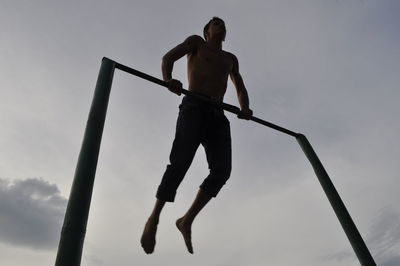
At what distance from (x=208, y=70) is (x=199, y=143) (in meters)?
1.02

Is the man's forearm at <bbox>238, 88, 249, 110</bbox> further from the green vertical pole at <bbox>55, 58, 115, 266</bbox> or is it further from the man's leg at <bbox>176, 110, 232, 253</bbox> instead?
the green vertical pole at <bbox>55, 58, 115, 266</bbox>

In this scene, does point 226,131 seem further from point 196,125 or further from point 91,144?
point 91,144

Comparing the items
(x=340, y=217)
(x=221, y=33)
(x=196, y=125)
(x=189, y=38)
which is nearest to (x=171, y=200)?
(x=196, y=125)

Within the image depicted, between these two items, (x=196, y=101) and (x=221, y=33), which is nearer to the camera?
(x=196, y=101)

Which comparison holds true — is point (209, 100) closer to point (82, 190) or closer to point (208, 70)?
point (208, 70)

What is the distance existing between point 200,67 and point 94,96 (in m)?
1.79

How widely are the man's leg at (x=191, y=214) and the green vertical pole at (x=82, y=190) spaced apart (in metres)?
1.46

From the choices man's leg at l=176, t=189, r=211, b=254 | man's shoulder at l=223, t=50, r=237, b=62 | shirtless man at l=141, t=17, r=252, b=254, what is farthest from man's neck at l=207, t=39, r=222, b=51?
man's leg at l=176, t=189, r=211, b=254

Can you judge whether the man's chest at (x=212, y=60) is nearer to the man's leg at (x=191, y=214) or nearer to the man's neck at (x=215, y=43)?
the man's neck at (x=215, y=43)

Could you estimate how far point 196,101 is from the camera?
10.8 feet

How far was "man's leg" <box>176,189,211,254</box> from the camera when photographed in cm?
307

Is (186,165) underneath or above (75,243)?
above

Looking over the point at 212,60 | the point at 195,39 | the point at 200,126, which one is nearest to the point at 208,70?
the point at 212,60

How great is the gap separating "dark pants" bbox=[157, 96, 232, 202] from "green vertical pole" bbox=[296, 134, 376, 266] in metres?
0.98
